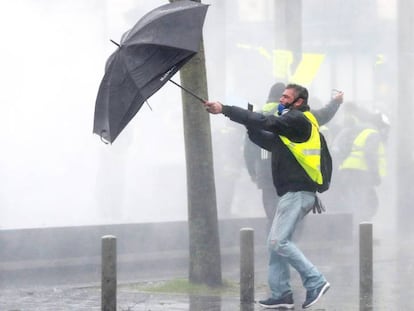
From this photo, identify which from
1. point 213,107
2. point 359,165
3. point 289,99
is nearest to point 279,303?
point 289,99

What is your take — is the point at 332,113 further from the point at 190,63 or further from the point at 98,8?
the point at 98,8

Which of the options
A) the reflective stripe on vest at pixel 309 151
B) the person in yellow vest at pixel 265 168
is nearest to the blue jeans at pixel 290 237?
the reflective stripe on vest at pixel 309 151

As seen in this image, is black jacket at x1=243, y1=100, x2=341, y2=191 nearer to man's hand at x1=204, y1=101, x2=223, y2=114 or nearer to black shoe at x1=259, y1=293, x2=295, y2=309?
black shoe at x1=259, y1=293, x2=295, y2=309

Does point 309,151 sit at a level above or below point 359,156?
below

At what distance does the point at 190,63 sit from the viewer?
9445 millimetres

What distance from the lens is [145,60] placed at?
7781 millimetres

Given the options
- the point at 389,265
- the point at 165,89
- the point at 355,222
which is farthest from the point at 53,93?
the point at 389,265

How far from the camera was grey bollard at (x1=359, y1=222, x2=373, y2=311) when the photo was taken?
853 centimetres

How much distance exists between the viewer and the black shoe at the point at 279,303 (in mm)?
8445

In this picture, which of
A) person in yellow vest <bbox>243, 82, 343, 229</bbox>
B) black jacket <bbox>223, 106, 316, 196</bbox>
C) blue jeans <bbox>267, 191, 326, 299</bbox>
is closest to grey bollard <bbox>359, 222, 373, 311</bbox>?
blue jeans <bbox>267, 191, 326, 299</bbox>

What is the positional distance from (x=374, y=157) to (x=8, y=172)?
5.41 meters

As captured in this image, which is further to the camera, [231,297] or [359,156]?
[359,156]

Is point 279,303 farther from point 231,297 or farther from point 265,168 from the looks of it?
point 265,168

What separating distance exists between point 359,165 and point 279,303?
6372 millimetres
